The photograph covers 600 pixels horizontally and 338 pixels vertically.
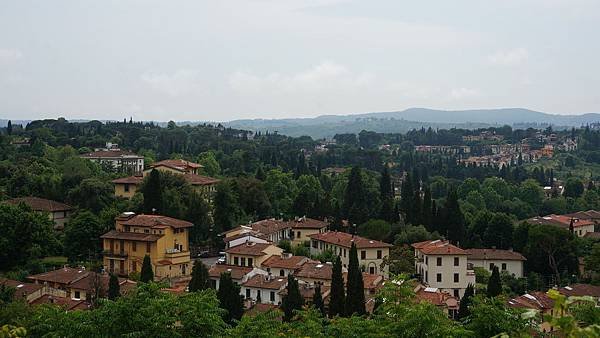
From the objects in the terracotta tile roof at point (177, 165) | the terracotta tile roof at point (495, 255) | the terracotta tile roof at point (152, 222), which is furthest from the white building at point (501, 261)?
the terracotta tile roof at point (177, 165)

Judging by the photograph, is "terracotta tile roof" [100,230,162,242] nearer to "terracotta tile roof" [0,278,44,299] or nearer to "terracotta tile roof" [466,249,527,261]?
"terracotta tile roof" [0,278,44,299]

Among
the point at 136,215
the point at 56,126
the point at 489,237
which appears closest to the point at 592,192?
the point at 489,237

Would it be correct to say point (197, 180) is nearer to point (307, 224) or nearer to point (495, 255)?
point (307, 224)

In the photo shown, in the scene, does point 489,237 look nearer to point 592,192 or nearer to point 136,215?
point 136,215

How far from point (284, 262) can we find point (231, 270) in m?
2.94

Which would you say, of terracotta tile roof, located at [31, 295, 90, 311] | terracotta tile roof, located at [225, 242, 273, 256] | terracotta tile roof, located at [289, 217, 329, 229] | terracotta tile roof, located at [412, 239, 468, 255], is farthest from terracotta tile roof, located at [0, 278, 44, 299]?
terracotta tile roof, located at [412, 239, 468, 255]

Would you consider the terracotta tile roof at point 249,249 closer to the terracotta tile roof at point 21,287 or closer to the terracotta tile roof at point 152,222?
the terracotta tile roof at point 152,222

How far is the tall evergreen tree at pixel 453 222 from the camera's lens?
45500 millimetres

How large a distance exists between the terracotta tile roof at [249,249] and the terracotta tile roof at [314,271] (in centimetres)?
273

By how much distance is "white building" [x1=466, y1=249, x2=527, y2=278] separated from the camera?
40.3 metres

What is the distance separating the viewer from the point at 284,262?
3697 centimetres

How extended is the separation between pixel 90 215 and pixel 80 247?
6.03 ft

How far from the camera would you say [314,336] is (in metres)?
15.8

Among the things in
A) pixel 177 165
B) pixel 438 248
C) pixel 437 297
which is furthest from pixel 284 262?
pixel 177 165
